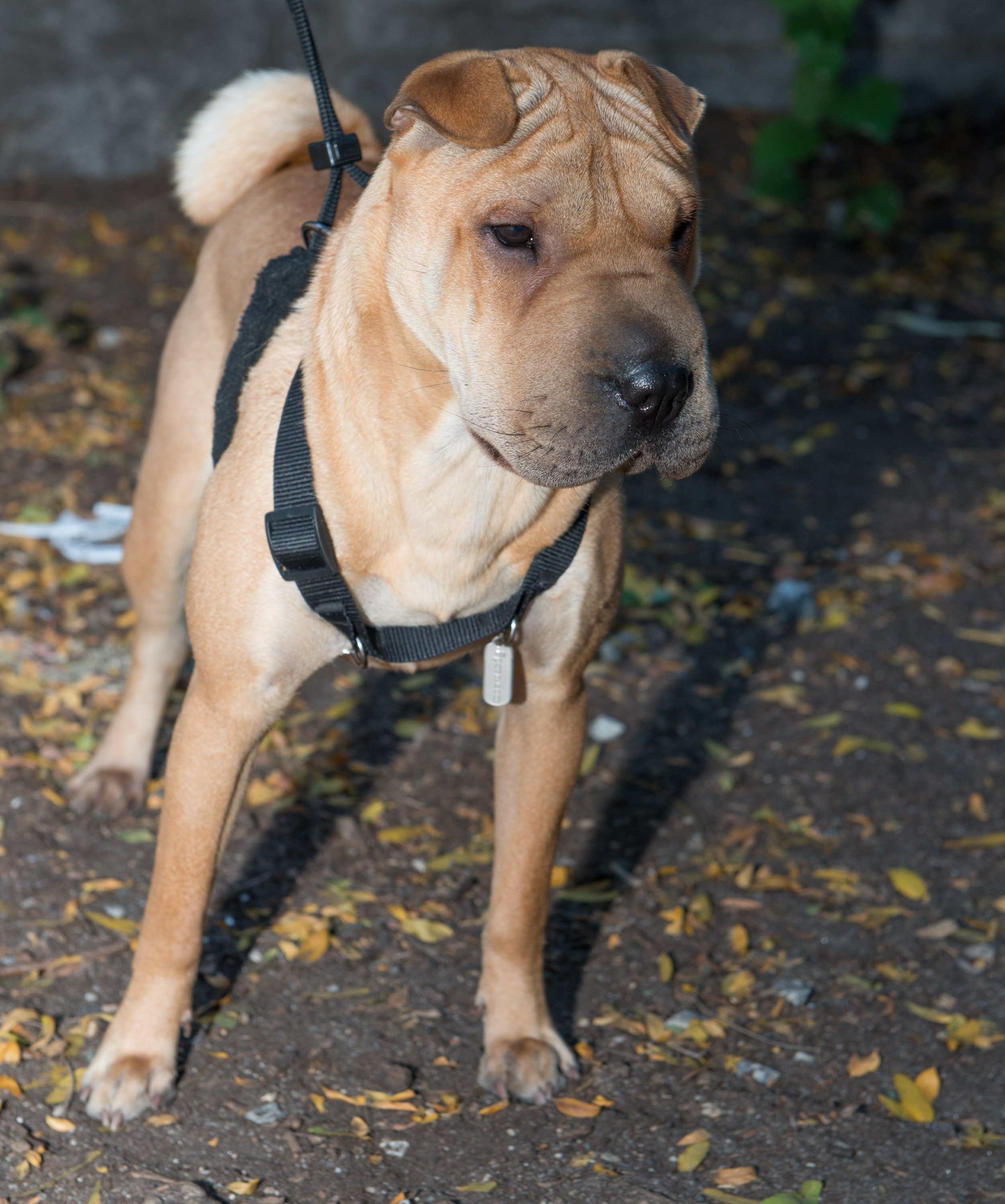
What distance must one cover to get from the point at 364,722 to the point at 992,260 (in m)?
5.73

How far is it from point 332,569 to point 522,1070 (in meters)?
1.33

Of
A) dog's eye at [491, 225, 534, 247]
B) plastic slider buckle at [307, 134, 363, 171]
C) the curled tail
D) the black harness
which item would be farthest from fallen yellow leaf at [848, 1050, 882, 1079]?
the curled tail

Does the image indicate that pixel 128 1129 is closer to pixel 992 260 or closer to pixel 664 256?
pixel 664 256

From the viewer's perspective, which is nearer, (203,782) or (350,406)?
(350,406)

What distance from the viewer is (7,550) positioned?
5.05 m

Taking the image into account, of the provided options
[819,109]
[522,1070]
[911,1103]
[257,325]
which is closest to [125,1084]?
[522,1070]

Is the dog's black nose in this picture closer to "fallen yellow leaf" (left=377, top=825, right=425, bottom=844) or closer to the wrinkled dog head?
the wrinkled dog head

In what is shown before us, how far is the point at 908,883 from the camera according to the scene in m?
3.85

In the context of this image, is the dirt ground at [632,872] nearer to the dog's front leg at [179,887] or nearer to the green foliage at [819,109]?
the dog's front leg at [179,887]

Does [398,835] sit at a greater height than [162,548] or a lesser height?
lesser

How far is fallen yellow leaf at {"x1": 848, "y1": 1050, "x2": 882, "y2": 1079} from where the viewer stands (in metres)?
3.20

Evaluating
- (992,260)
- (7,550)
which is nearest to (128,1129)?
(7,550)

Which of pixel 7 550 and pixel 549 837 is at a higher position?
pixel 549 837

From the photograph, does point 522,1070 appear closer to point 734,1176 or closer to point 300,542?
point 734,1176
